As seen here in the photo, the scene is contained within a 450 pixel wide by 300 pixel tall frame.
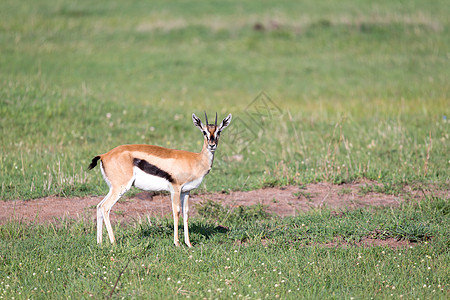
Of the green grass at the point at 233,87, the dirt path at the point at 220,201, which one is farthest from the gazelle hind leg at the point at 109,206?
the green grass at the point at 233,87

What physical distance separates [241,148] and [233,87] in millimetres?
7045

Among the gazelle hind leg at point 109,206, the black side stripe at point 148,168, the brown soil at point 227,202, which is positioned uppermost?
the black side stripe at point 148,168

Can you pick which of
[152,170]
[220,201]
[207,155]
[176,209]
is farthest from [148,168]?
[220,201]

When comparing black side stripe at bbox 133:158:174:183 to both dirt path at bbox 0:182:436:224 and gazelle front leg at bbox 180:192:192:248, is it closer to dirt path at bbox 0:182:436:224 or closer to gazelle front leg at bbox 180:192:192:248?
gazelle front leg at bbox 180:192:192:248

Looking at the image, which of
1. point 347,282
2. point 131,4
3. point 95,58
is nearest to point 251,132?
point 347,282

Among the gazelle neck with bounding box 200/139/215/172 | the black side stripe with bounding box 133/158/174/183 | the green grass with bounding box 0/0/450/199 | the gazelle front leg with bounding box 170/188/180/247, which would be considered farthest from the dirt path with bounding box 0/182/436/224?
the gazelle neck with bounding box 200/139/215/172

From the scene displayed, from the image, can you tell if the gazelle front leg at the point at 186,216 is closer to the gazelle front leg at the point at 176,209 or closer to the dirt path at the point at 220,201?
the gazelle front leg at the point at 176,209

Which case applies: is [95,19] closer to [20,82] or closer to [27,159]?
[20,82]

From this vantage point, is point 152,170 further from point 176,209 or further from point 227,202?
point 227,202

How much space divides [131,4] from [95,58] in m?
10.2

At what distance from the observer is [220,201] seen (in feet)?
Result: 28.9

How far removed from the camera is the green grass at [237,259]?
227 inches

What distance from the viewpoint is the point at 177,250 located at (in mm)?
6797

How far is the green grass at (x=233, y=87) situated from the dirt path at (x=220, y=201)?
270 millimetres
